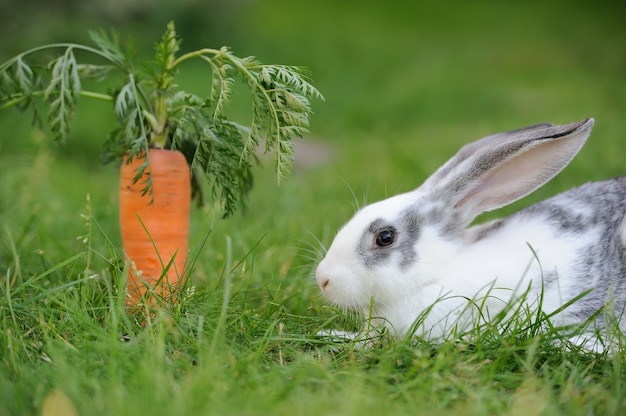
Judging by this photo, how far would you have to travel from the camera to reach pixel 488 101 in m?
9.50

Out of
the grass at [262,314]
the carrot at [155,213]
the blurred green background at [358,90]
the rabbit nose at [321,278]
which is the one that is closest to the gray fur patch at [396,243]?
the rabbit nose at [321,278]

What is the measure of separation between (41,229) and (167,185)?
1.10m

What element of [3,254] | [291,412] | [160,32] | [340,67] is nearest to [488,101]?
[340,67]

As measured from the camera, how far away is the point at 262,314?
3.08 m

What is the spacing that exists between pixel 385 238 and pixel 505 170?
0.65 metres

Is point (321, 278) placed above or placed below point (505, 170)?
below

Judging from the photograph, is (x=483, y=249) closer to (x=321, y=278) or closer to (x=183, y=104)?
(x=321, y=278)

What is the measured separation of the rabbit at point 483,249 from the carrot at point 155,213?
27.7 inches

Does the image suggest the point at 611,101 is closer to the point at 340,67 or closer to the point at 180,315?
the point at 340,67

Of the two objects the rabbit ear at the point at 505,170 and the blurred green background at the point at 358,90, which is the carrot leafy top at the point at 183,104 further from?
the rabbit ear at the point at 505,170

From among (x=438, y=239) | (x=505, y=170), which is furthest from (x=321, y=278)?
(x=505, y=170)

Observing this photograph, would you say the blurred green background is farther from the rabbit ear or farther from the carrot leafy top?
the rabbit ear

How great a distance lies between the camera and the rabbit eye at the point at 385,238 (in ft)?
10.6

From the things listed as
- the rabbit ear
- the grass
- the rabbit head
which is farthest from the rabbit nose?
the rabbit ear
